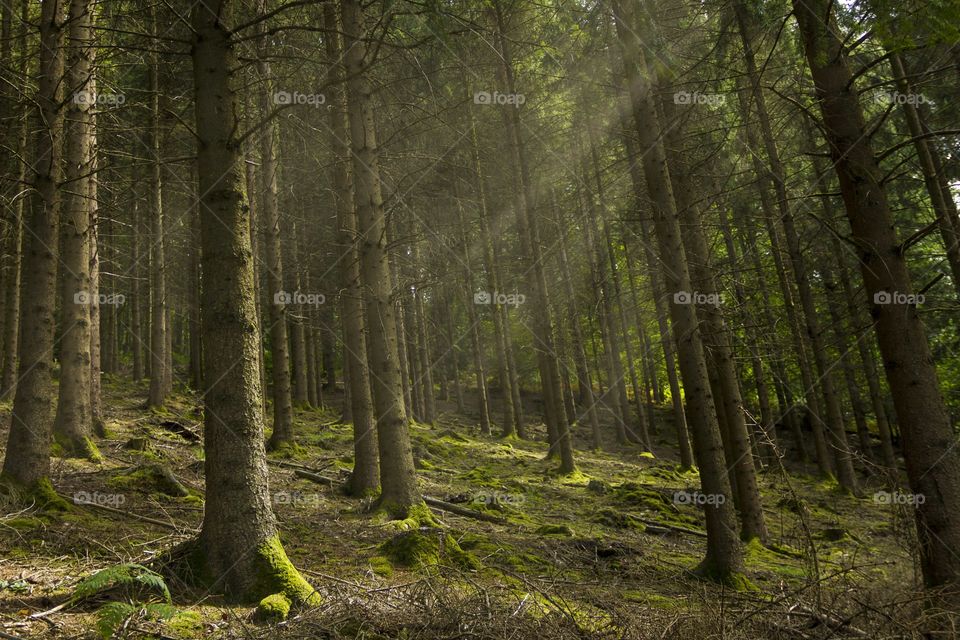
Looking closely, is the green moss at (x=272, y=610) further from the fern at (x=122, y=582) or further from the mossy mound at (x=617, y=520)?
the mossy mound at (x=617, y=520)

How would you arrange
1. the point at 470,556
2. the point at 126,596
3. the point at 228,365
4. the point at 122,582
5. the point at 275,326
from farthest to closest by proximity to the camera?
1. the point at 275,326
2. the point at 470,556
3. the point at 228,365
4. the point at 122,582
5. the point at 126,596

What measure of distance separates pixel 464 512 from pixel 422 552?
11.4ft

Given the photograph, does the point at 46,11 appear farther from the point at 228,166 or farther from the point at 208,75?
the point at 228,166

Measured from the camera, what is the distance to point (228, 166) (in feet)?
15.3

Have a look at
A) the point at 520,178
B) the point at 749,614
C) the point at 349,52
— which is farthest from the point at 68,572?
the point at 520,178

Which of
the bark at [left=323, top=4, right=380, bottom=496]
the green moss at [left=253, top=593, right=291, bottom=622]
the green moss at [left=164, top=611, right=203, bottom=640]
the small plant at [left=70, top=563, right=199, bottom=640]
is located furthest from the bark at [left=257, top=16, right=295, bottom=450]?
the green moss at [left=164, top=611, right=203, bottom=640]

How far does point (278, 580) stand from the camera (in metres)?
4.11

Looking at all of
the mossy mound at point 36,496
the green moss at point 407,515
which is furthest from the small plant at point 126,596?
the green moss at point 407,515

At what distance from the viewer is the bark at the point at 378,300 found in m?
8.02

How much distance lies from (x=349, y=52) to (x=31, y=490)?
6.67m

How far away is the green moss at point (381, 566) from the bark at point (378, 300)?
6.56 feet

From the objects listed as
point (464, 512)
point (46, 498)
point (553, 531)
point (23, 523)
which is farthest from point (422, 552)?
point (46, 498)

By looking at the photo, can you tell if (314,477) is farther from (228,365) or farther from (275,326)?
(228,365)

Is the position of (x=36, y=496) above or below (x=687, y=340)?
below
